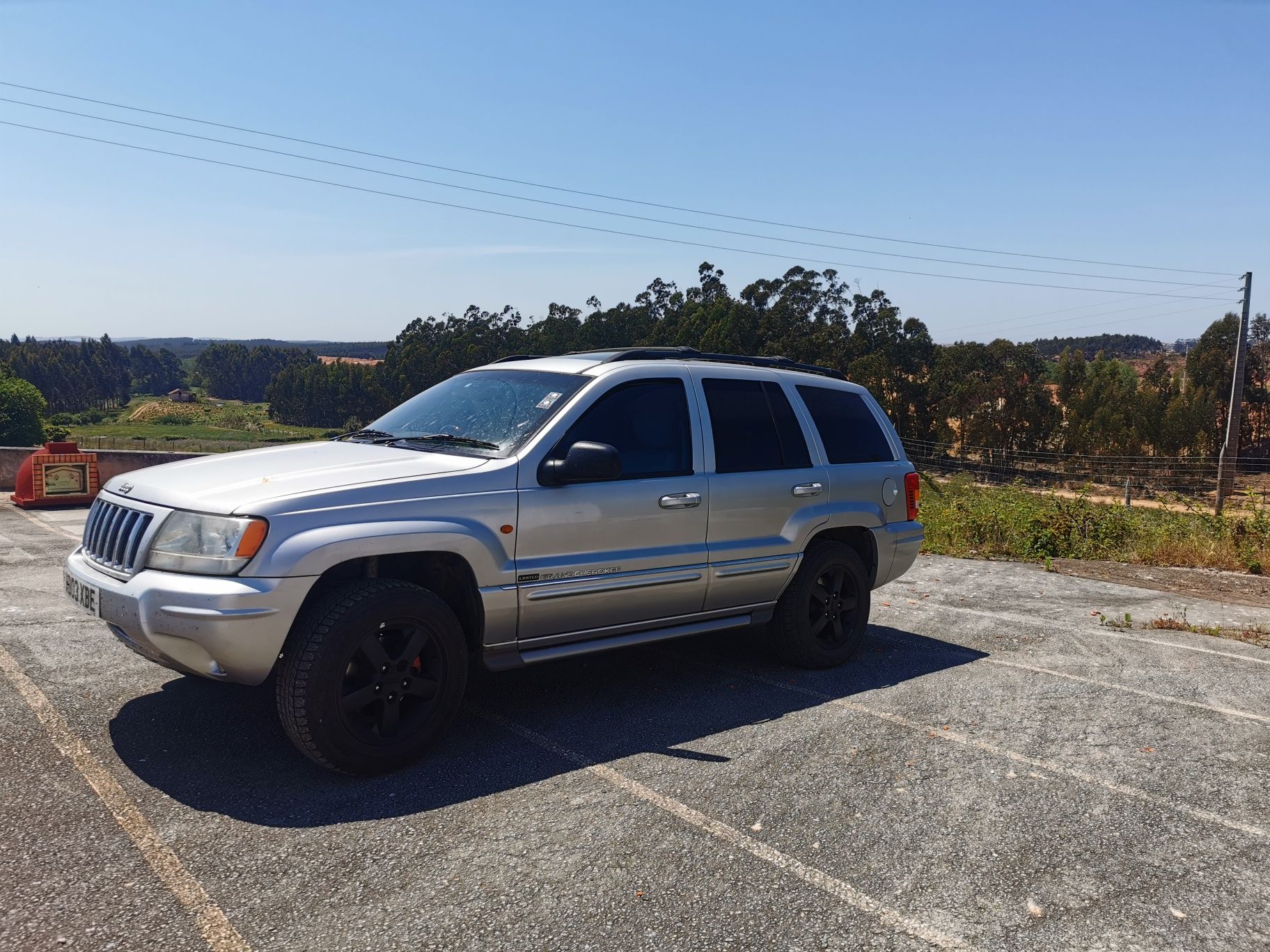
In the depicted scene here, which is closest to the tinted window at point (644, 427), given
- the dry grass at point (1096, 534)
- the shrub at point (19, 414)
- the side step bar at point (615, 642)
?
the side step bar at point (615, 642)

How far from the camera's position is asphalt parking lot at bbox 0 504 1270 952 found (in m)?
3.08

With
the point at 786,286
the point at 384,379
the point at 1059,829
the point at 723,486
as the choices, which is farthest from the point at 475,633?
the point at 384,379

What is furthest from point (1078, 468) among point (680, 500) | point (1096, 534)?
point (680, 500)

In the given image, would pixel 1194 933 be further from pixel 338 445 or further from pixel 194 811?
pixel 338 445

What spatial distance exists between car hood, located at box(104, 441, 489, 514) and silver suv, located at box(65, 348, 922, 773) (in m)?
0.02

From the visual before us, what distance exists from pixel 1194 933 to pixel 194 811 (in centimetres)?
359

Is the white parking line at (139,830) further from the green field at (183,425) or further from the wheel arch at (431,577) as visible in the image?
the green field at (183,425)

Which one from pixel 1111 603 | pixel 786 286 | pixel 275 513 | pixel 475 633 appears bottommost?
pixel 1111 603

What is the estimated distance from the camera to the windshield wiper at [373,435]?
Result: 5328 mm

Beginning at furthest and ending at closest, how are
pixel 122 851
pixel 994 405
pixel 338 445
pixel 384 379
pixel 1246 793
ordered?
1. pixel 384 379
2. pixel 994 405
3. pixel 338 445
4. pixel 1246 793
5. pixel 122 851

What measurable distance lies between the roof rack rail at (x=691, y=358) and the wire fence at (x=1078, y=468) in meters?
46.7

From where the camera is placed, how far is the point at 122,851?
135 inches

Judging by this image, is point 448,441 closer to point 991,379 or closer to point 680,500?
point 680,500

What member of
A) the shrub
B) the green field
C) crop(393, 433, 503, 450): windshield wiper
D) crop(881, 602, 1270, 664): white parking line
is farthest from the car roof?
the green field
